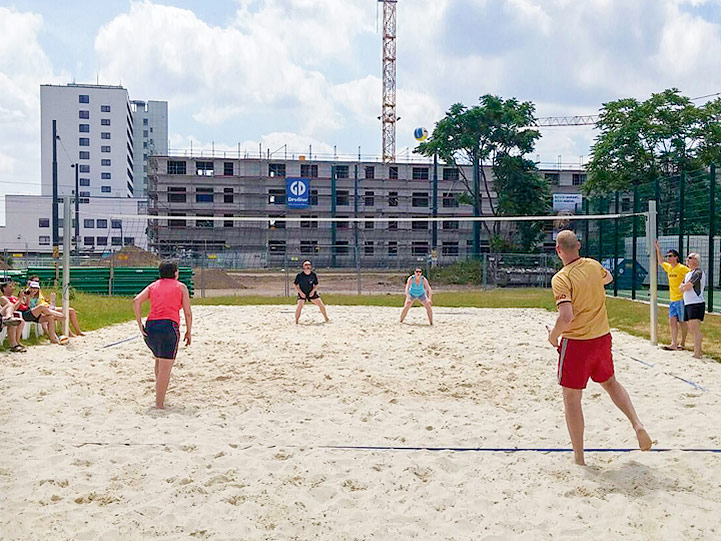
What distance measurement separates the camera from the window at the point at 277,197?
2237 inches

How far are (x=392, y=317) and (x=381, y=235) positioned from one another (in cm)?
3969

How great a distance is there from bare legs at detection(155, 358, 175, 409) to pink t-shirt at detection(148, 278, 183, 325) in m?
0.37

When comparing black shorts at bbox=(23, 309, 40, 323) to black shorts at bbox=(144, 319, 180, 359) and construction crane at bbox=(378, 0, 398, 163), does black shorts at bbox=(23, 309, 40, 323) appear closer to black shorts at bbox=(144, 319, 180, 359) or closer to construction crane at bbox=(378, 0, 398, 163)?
black shorts at bbox=(144, 319, 180, 359)

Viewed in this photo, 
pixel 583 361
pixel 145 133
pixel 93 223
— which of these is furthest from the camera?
pixel 145 133

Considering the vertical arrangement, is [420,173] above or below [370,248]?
above

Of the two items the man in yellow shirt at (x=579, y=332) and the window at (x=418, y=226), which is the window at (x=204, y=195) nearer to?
the window at (x=418, y=226)

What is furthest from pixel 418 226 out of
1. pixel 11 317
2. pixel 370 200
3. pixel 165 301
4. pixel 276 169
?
pixel 165 301

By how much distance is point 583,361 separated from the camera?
4234mm

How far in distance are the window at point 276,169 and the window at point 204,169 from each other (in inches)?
180

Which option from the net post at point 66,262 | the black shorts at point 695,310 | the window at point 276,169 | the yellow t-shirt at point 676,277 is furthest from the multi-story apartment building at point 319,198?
the black shorts at point 695,310

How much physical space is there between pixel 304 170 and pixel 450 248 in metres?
13.5

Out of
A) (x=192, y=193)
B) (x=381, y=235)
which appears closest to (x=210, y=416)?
(x=381, y=235)

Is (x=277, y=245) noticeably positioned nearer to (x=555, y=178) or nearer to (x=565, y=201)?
(x=565, y=201)

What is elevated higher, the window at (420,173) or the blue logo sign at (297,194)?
the window at (420,173)
